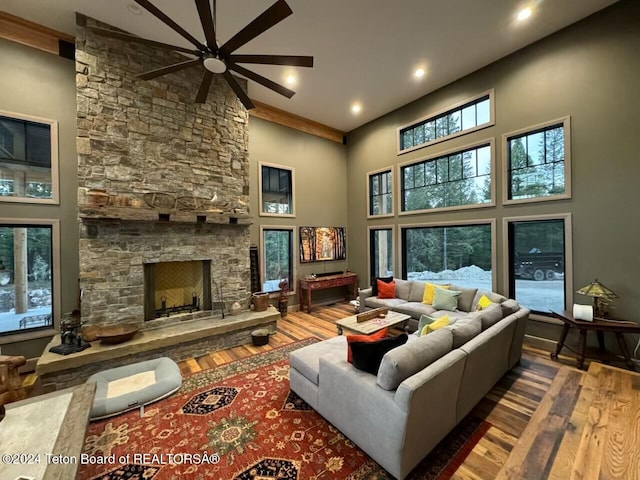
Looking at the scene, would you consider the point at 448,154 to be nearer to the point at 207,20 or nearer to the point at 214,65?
the point at 214,65

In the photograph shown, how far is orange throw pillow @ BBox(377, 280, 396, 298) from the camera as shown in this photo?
546cm

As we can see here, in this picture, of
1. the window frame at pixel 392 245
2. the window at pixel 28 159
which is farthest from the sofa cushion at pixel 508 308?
the window at pixel 28 159

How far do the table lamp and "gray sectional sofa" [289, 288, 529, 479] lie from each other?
1.46 meters

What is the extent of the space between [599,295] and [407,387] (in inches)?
134

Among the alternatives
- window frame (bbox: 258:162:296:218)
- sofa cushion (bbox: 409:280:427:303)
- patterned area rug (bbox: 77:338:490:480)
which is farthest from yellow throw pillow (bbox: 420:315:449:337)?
window frame (bbox: 258:162:296:218)

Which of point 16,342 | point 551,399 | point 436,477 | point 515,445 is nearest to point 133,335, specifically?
point 16,342

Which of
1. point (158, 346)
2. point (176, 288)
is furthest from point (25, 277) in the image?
point (158, 346)

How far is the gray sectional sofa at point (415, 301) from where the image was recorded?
441 centimetres

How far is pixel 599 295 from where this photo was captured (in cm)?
329

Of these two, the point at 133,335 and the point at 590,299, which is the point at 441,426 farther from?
the point at 133,335

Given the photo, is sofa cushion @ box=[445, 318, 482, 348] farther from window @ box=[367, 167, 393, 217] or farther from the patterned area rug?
window @ box=[367, 167, 393, 217]

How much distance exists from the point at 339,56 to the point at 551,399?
18.0ft

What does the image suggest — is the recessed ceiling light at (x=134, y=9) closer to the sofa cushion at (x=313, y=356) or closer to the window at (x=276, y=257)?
the window at (x=276, y=257)

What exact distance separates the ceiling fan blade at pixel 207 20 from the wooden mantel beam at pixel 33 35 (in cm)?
314
